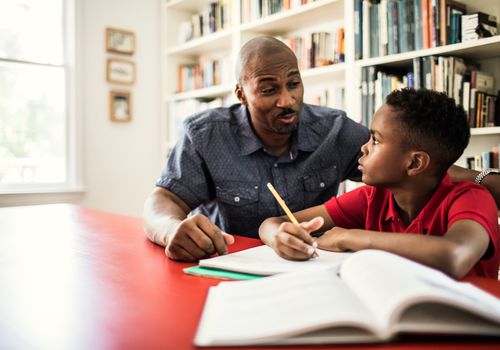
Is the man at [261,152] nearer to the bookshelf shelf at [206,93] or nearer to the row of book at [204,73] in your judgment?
the bookshelf shelf at [206,93]

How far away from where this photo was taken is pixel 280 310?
1.82 ft

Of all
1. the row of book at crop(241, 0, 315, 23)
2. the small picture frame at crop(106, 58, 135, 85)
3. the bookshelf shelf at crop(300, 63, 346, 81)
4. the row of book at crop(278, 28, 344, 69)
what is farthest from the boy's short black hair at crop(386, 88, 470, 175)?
the small picture frame at crop(106, 58, 135, 85)

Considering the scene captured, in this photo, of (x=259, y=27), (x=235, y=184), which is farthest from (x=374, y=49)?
(x=235, y=184)

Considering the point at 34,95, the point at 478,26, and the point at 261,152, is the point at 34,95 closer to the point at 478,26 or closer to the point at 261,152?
the point at 261,152

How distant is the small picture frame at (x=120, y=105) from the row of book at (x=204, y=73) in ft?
1.60

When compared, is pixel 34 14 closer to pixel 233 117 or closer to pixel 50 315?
pixel 233 117

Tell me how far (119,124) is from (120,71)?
0.44 m

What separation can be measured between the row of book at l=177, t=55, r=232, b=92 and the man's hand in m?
2.81

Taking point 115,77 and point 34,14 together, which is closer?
point 34,14

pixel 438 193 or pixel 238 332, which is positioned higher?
pixel 438 193

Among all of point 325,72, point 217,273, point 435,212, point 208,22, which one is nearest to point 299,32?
point 325,72

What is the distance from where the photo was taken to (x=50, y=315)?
652 mm

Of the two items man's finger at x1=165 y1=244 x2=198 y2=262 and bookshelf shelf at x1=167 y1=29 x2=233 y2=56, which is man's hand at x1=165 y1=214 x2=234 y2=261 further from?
bookshelf shelf at x1=167 y1=29 x2=233 y2=56

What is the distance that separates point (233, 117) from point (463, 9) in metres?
1.40
